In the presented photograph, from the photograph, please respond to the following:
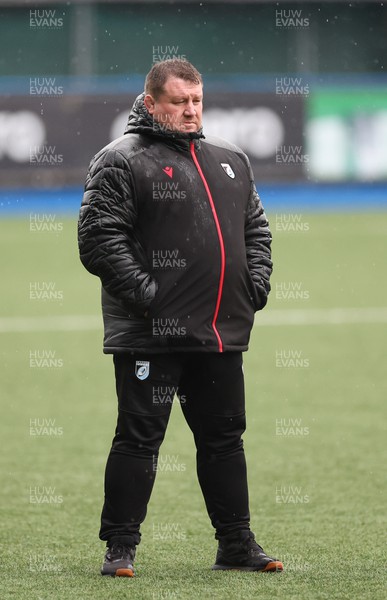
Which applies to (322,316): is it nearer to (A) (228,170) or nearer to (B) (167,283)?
(A) (228,170)

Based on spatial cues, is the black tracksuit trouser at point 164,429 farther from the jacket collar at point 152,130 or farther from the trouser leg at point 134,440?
the jacket collar at point 152,130

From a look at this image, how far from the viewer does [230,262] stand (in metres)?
4.78

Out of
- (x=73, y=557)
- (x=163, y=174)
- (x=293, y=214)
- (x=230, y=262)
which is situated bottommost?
(x=293, y=214)

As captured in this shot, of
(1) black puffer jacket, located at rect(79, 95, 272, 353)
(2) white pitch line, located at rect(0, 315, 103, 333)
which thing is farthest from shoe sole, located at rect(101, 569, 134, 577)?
(2) white pitch line, located at rect(0, 315, 103, 333)

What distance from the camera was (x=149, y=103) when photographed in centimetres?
477

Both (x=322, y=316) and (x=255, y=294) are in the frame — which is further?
(x=322, y=316)

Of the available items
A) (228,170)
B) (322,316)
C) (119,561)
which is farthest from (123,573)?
(322,316)

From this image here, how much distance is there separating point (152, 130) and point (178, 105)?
0.13m

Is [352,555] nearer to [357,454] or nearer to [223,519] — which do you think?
[223,519]

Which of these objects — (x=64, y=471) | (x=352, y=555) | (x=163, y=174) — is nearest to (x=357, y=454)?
(x=64, y=471)

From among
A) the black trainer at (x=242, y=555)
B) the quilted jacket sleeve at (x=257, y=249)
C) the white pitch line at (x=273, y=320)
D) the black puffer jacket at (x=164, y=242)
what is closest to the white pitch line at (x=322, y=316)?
the white pitch line at (x=273, y=320)

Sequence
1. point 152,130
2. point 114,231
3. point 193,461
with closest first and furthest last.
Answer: point 114,231, point 152,130, point 193,461

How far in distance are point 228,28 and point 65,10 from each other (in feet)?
13.0

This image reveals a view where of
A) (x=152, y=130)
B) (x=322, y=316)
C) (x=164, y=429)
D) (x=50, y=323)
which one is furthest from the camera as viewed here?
(x=322, y=316)
